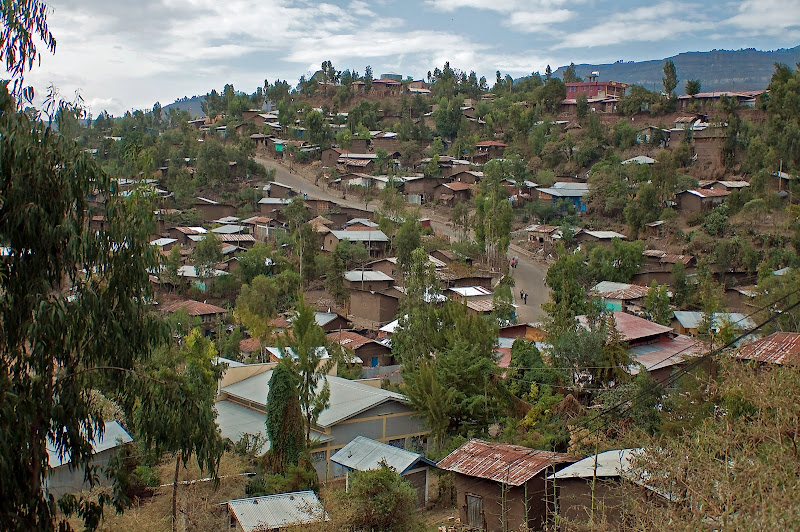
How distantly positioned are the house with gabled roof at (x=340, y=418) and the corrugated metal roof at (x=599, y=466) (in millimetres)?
4899

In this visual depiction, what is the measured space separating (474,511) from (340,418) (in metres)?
3.80

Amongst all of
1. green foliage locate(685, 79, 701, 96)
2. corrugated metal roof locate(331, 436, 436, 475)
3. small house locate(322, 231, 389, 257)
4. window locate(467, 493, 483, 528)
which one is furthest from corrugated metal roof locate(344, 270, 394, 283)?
green foliage locate(685, 79, 701, 96)

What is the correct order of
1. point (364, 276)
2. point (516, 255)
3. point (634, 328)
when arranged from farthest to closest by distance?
point (516, 255) < point (364, 276) < point (634, 328)

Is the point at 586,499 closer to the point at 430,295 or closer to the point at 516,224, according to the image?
the point at 430,295

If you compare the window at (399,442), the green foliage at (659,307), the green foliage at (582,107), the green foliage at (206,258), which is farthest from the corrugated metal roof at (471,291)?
the green foliage at (582,107)

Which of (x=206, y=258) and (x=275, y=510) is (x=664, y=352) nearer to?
(x=275, y=510)

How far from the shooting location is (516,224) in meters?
36.2

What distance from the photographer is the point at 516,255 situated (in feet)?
108

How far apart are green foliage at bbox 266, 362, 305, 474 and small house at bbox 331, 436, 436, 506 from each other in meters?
0.76

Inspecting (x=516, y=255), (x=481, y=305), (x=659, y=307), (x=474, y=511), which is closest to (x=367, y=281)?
(x=481, y=305)

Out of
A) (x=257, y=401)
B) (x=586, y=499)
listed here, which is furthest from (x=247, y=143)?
(x=586, y=499)

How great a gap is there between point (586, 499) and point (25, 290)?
282 inches

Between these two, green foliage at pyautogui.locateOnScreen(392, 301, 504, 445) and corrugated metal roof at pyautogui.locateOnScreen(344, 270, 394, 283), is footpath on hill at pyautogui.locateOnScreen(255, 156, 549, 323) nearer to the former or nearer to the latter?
corrugated metal roof at pyautogui.locateOnScreen(344, 270, 394, 283)

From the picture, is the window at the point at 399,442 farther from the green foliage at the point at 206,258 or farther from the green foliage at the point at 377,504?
the green foliage at the point at 206,258
